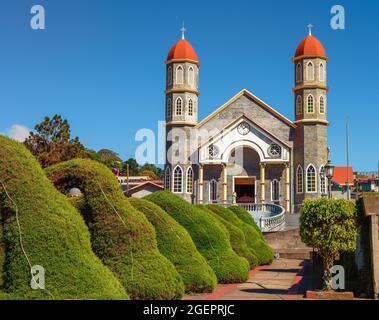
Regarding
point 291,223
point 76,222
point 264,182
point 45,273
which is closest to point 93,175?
point 76,222

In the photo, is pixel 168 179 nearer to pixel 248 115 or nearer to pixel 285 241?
pixel 248 115

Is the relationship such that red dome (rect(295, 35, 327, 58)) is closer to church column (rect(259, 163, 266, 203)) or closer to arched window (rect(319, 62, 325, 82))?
arched window (rect(319, 62, 325, 82))

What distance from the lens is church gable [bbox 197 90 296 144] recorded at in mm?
45375

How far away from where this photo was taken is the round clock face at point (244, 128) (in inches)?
1757

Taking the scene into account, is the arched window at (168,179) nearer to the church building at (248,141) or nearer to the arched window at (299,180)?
the church building at (248,141)

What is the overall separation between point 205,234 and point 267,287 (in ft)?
8.05

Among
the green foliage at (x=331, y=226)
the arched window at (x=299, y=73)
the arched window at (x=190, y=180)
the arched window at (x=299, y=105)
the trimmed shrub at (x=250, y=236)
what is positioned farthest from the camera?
the arched window at (x=190, y=180)

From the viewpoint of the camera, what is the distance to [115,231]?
11727 millimetres

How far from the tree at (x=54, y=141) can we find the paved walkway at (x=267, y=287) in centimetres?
1611

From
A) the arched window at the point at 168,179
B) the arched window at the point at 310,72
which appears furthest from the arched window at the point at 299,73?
the arched window at the point at 168,179

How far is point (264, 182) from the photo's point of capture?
1732 inches
